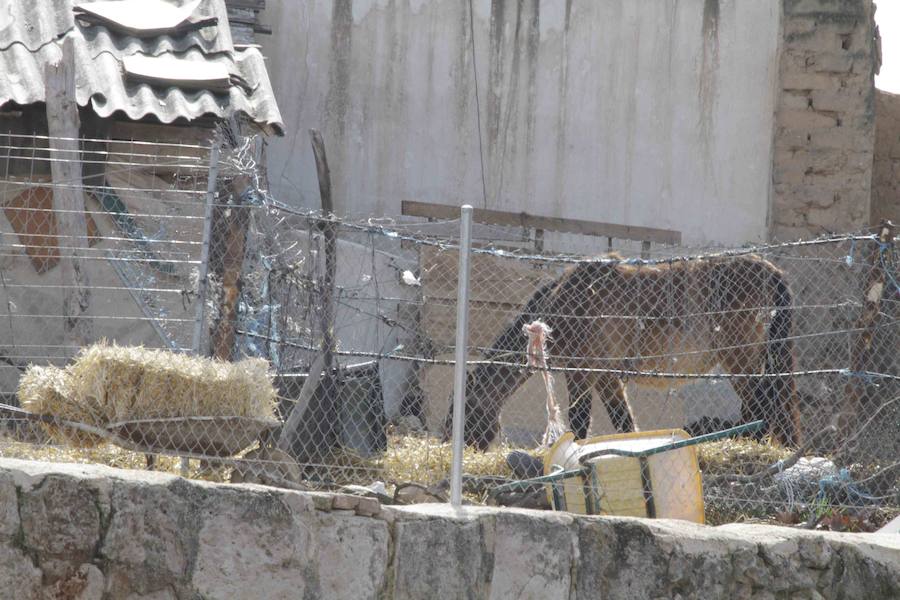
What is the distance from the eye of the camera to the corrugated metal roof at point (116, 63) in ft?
30.0

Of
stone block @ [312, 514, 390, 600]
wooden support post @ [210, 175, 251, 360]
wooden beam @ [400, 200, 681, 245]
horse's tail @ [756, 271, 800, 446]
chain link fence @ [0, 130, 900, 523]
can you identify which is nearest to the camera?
stone block @ [312, 514, 390, 600]

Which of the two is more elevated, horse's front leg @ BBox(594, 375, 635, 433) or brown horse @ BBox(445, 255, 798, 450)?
brown horse @ BBox(445, 255, 798, 450)

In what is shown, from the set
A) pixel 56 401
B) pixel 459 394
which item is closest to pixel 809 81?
pixel 459 394

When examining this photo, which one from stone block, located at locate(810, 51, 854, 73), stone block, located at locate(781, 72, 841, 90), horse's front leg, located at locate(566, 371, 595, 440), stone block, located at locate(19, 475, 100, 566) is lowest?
horse's front leg, located at locate(566, 371, 595, 440)

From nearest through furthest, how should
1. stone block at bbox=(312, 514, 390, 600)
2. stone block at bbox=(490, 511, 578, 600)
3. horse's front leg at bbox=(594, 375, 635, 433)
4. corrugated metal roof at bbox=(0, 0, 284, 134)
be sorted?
1. stone block at bbox=(312, 514, 390, 600)
2. stone block at bbox=(490, 511, 578, 600)
3. corrugated metal roof at bbox=(0, 0, 284, 134)
4. horse's front leg at bbox=(594, 375, 635, 433)

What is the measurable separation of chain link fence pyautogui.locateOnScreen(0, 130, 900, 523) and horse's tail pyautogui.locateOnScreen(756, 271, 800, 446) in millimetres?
27

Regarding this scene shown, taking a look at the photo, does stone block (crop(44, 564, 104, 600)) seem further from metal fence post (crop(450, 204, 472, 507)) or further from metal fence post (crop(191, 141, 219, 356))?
metal fence post (crop(191, 141, 219, 356))

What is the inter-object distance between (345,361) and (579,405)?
2.25m

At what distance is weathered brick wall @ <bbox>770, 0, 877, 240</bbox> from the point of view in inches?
574

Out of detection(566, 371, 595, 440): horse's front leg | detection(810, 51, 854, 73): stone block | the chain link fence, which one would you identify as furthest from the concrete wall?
detection(566, 371, 595, 440): horse's front leg

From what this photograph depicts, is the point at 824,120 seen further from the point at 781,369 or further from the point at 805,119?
the point at 781,369

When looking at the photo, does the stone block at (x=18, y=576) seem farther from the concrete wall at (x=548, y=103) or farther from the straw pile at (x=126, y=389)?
the concrete wall at (x=548, y=103)

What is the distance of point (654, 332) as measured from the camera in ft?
34.7

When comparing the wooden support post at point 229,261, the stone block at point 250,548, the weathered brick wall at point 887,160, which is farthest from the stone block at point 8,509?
the weathered brick wall at point 887,160
